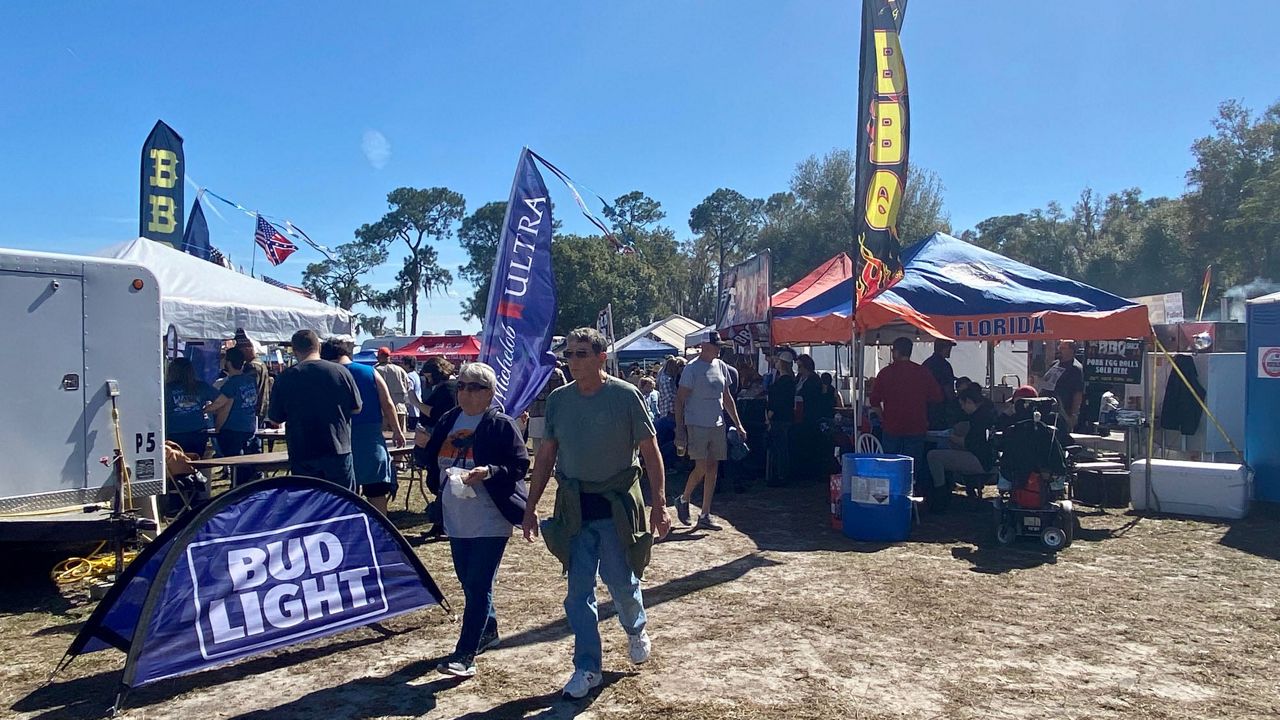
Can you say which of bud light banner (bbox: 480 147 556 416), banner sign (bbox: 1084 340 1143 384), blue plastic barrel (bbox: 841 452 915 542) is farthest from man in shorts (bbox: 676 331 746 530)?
banner sign (bbox: 1084 340 1143 384)

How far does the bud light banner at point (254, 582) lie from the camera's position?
387 centimetres

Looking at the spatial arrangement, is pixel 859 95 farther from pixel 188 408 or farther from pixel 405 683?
pixel 188 408

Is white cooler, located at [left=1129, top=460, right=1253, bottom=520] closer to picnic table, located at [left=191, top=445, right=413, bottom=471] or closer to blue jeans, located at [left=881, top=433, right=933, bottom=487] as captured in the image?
blue jeans, located at [left=881, top=433, right=933, bottom=487]

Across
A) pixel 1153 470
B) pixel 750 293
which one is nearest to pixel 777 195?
pixel 750 293

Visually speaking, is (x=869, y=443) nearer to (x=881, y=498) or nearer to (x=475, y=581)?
(x=881, y=498)

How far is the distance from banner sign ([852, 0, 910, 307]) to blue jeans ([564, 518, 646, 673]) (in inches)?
181

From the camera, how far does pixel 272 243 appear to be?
20.5m

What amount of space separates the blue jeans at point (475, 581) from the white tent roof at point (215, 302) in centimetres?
662

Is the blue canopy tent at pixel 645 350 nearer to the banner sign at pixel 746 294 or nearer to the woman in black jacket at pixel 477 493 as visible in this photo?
the banner sign at pixel 746 294

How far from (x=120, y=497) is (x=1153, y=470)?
9.23 meters

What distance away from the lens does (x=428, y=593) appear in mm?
4793

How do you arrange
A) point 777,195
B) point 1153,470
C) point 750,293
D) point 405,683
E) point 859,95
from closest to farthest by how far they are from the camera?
1. point 405,683
2. point 859,95
3. point 1153,470
4. point 750,293
5. point 777,195

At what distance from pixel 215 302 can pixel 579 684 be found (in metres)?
7.62

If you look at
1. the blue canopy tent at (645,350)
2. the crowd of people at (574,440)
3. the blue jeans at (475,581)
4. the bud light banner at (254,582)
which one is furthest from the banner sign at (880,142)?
the blue canopy tent at (645,350)
